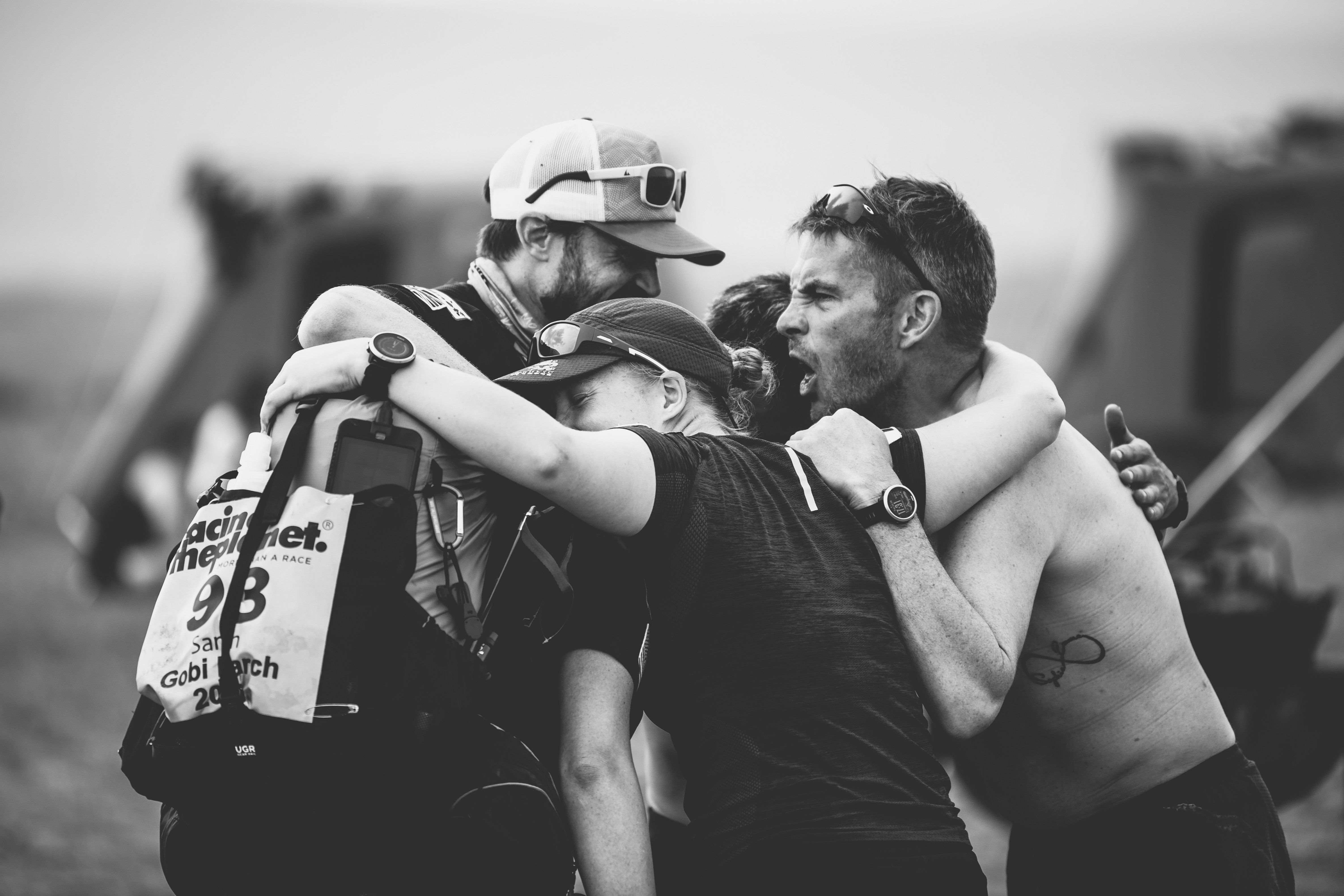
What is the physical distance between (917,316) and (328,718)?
1668 mm

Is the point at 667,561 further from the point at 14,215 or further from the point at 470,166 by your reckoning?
the point at 14,215

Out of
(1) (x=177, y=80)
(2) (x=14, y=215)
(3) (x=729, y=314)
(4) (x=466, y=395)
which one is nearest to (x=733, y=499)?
(4) (x=466, y=395)

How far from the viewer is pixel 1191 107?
16047 millimetres

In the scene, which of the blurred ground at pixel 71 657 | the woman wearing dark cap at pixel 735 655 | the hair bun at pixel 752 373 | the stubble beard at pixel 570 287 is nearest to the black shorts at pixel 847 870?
the woman wearing dark cap at pixel 735 655

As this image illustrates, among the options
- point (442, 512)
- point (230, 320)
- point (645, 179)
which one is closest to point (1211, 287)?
point (230, 320)

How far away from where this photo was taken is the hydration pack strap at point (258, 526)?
2.14 metres

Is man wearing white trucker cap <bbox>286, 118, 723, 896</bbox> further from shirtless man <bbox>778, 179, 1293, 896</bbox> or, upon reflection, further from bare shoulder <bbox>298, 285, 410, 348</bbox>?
shirtless man <bbox>778, 179, 1293, 896</bbox>

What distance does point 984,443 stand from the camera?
8.90 ft

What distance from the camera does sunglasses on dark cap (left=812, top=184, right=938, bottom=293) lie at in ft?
9.61

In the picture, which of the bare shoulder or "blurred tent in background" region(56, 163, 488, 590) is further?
"blurred tent in background" region(56, 163, 488, 590)

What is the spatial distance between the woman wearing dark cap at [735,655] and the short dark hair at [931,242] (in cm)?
71

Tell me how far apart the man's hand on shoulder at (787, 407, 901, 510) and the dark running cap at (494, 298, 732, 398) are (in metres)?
0.22

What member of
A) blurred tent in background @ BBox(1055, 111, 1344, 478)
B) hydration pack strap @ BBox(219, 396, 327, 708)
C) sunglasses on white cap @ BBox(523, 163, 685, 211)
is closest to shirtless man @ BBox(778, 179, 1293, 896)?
sunglasses on white cap @ BBox(523, 163, 685, 211)

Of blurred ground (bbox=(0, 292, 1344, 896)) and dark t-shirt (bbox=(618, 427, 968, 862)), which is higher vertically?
dark t-shirt (bbox=(618, 427, 968, 862))
